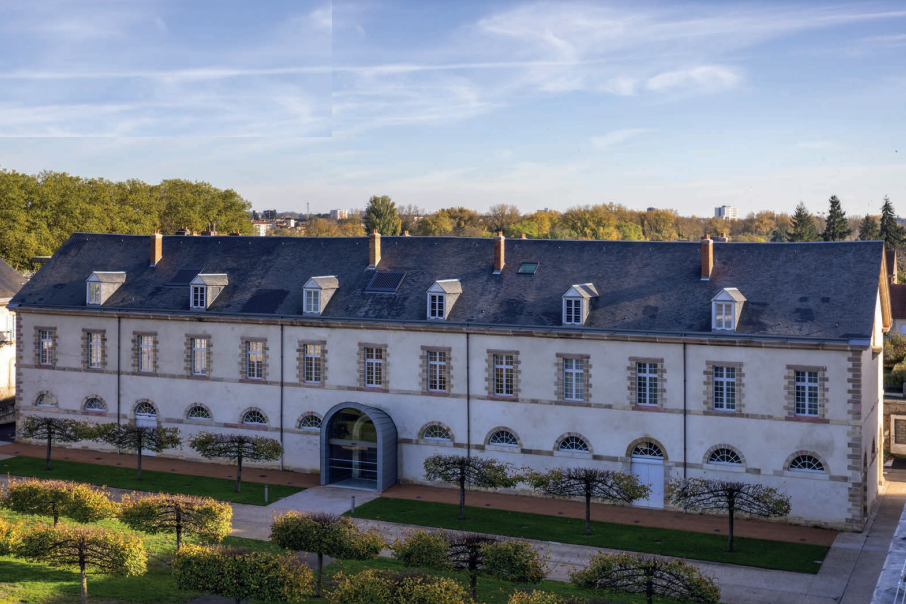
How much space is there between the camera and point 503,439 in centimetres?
4281

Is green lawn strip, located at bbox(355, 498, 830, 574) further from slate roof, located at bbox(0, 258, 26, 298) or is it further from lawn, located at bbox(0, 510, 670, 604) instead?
slate roof, located at bbox(0, 258, 26, 298)

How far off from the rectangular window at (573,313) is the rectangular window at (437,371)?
19.0 feet

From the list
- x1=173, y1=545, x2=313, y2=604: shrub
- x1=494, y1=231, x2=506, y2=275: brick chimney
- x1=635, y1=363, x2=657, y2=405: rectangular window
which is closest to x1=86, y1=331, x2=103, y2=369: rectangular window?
x1=494, y1=231, x2=506, y2=275: brick chimney

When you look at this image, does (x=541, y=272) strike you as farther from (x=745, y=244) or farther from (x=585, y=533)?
(x=585, y=533)

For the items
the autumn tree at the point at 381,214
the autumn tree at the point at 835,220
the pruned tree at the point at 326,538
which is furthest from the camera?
the autumn tree at the point at 381,214

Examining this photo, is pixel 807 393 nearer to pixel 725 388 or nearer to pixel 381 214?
pixel 725 388

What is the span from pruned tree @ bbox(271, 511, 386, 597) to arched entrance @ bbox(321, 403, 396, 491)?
45.9 ft

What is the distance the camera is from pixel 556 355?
1639 inches

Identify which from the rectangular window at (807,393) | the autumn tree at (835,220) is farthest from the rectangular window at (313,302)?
the autumn tree at (835,220)

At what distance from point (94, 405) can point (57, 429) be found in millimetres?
3594

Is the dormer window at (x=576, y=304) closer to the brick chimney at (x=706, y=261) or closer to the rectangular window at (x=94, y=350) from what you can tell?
the brick chimney at (x=706, y=261)

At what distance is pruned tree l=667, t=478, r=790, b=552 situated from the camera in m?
35.4

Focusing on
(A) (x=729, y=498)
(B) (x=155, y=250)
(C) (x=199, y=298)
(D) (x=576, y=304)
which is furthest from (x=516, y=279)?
(B) (x=155, y=250)

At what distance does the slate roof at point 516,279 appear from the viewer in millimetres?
39219
